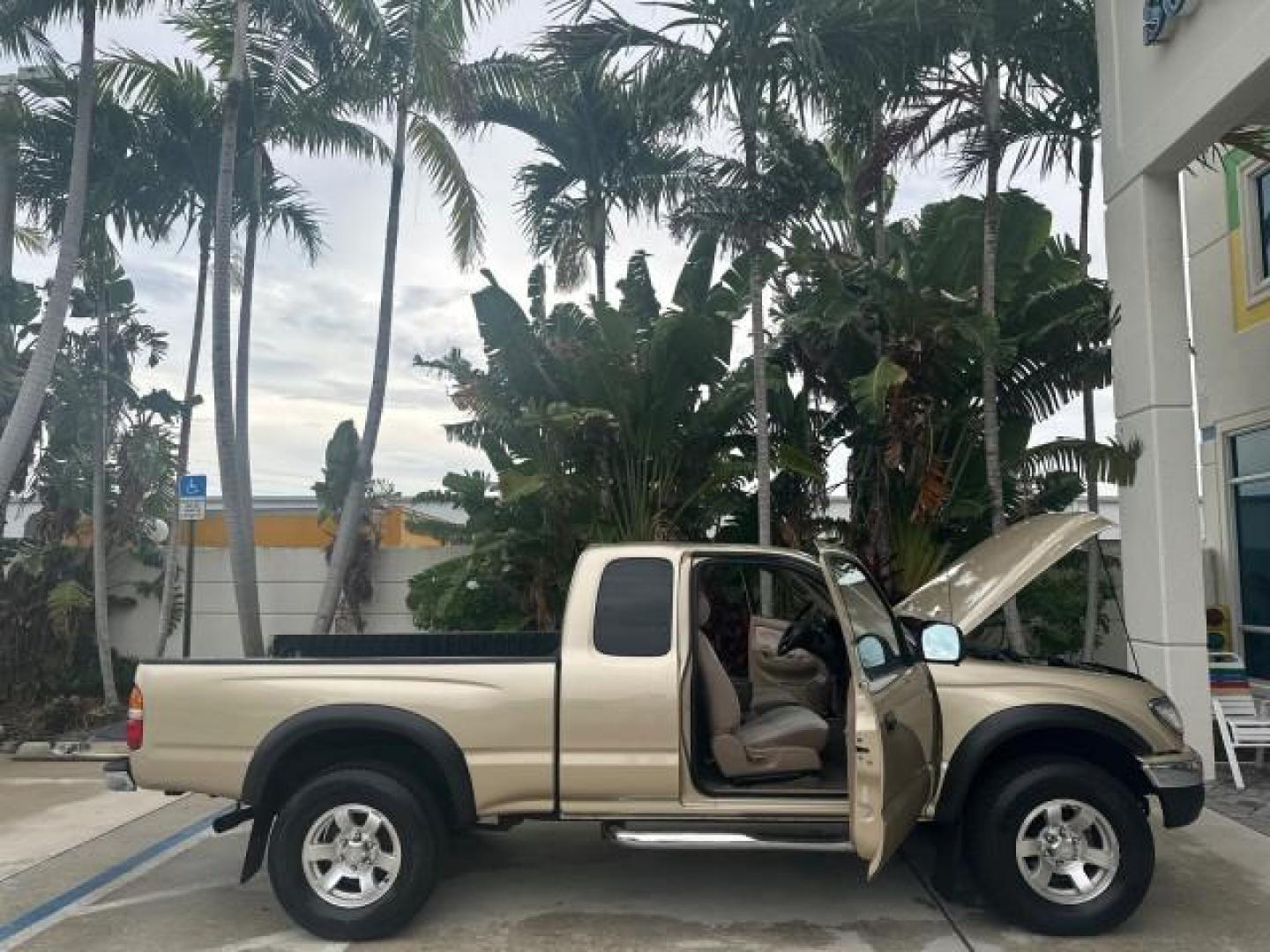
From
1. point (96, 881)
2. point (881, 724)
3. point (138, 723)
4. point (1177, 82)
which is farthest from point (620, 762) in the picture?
point (1177, 82)

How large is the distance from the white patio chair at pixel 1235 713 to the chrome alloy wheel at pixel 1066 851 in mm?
3709

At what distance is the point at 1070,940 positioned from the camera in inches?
187

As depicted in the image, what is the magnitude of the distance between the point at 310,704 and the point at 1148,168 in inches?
286

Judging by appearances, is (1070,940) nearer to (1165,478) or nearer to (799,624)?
(799,624)

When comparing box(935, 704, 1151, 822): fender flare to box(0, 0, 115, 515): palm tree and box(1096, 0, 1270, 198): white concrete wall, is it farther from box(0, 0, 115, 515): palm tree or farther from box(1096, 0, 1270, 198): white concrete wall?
box(0, 0, 115, 515): palm tree

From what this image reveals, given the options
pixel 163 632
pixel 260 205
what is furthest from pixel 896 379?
pixel 163 632

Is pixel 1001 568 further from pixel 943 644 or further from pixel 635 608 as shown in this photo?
pixel 635 608

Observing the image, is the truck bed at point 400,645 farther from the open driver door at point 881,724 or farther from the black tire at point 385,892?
the open driver door at point 881,724

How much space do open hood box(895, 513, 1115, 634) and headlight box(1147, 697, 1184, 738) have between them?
0.81m

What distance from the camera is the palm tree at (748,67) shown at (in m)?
8.80

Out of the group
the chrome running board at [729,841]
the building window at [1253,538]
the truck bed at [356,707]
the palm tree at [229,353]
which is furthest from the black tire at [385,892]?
the building window at [1253,538]

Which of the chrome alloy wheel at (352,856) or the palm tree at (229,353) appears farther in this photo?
the palm tree at (229,353)

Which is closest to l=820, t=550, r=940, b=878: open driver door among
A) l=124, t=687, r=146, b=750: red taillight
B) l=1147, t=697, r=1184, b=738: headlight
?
l=1147, t=697, r=1184, b=738: headlight

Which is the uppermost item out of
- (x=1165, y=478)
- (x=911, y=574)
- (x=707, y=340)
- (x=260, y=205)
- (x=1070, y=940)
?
(x=260, y=205)
